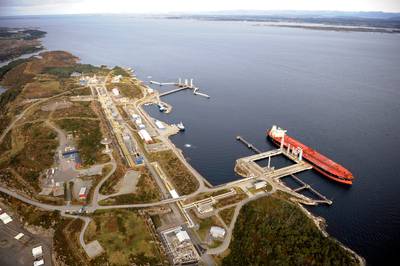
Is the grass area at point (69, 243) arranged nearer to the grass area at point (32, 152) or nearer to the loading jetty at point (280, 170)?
the grass area at point (32, 152)

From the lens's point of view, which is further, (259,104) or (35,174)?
(259,104)

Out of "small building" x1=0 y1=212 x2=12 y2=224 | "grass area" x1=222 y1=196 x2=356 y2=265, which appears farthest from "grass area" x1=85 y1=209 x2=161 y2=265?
"small building" x1=0 y1=212 x2=12 y2=224

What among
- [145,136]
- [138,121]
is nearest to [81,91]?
[138,121]

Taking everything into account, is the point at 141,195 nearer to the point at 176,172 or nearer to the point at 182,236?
the point at 176,172

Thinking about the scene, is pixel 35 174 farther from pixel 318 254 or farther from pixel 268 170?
pixel 318 254

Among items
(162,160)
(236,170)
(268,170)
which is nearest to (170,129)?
(162,160)

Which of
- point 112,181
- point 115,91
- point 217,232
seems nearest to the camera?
point 217,232
